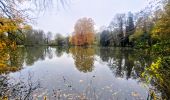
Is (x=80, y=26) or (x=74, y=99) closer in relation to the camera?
(x=74, y=99)

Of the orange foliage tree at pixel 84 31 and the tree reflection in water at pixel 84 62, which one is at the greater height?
the orange foliage tree at pixel 84 31

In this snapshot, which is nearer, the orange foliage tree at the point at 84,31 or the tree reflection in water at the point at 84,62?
the tree reflection in water at the point at 84,62

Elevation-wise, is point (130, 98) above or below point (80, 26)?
below

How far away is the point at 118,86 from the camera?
488 inches

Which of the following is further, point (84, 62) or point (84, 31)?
point (84, 31)


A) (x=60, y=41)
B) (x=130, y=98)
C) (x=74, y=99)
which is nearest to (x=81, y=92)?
(x=74, y=99)

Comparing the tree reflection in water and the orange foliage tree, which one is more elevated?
the orange foliage tree

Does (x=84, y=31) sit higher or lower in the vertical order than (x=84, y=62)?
higher

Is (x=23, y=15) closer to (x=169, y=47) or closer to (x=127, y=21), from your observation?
(x=169, y=47)

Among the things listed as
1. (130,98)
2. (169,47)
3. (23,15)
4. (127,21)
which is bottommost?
(130,98)

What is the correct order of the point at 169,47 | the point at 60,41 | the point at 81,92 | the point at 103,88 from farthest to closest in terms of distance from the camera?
the point at 60,41 < the point at 103,88 < the point at 81,92 < the point at 169,47

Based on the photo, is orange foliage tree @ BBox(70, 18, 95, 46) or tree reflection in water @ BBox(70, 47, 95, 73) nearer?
tree reflection in water @ BBox(70, 47, 95, 73)

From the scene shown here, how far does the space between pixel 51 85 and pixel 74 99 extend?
2.98 metres

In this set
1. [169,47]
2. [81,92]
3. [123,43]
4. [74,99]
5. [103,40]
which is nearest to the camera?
[169,47]
